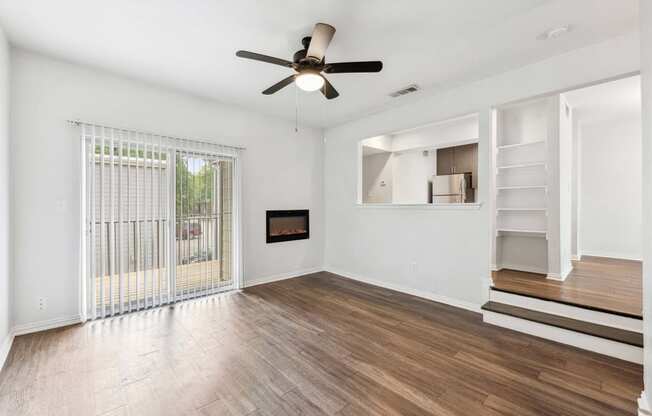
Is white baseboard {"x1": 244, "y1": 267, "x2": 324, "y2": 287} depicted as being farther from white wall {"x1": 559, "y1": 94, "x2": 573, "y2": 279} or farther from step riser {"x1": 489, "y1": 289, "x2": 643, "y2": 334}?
white wall {"x1": 559, "y1": 94, "x2": 573, "y2": 279}

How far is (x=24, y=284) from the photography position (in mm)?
2816

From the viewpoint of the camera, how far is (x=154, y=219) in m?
3.52

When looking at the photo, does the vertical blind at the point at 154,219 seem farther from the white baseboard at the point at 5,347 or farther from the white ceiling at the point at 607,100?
the white ceiling at the point at 607,100

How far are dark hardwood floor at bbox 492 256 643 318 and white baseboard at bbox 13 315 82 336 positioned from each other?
487 centimetres

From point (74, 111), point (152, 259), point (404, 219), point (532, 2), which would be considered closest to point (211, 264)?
point (152, 259)

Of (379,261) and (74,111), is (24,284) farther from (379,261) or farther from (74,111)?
(379,261)

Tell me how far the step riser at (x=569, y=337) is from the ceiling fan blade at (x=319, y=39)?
322cm

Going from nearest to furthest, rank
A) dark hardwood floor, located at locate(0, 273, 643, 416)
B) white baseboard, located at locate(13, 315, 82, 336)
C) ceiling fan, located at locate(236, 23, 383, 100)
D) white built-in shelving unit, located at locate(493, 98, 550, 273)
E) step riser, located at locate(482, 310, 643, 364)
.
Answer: dark hardwood floor, located at locate(0, 273, 643, 416) < ceiling fan, located at locate(236, 23, 383, 100) < step riser, located at locate(482, 310, 643, 364) < white baseboard, located at locate(13, 315, 82, 336) < white built-in shelving unit, located at locate(493, 98, 550, 273)

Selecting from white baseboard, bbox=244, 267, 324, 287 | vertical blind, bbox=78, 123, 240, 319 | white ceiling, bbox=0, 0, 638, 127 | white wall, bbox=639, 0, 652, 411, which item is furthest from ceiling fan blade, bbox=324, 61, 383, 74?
white baseboard, bbox=244, 267, 324, 287

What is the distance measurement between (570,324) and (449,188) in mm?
3562

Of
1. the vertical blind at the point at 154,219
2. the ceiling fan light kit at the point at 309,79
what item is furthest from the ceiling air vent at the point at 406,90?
the vertical blind at the point at 154,219

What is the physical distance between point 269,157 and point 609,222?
6.66 meters

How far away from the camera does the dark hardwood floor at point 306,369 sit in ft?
6.03

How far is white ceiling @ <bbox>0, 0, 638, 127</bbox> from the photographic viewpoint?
2.19 m
